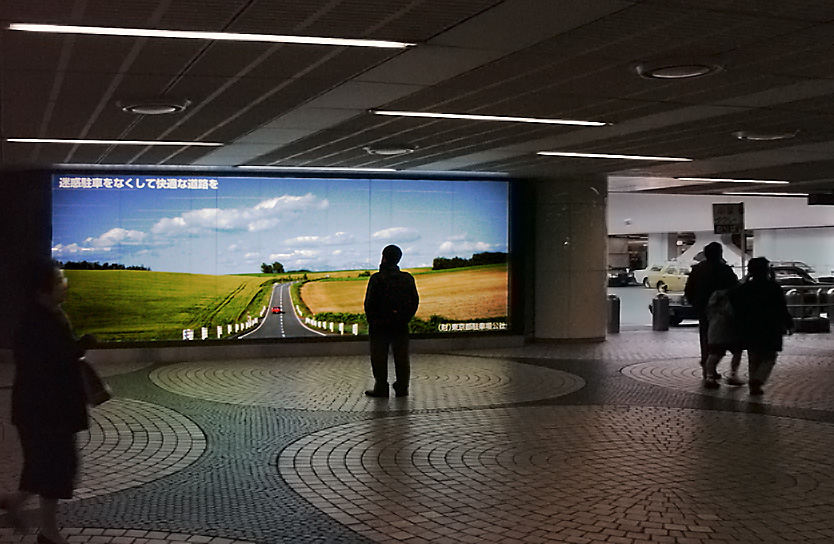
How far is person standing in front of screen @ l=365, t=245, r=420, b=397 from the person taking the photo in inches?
455

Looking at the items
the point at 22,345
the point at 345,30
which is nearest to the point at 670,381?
the point at 345,30

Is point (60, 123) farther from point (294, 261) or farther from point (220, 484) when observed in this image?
point (294, 261)

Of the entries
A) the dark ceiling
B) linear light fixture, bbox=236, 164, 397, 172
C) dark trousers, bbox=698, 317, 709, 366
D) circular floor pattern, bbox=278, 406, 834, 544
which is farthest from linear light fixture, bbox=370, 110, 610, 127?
linear light fixture, bbox=236, 164, 397, 172

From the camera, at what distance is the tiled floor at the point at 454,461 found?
6148mm

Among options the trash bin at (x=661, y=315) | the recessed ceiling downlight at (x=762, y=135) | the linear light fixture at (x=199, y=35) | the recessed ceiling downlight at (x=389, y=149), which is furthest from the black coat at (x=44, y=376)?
the trash bin at (x=661, y=315)

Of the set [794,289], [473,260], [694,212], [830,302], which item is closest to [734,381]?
[473,260]

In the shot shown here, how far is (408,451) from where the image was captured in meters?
8.45

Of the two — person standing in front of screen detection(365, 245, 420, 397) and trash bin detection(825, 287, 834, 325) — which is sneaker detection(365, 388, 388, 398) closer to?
person standing in front of screen detection(365, 245, 420, 397)

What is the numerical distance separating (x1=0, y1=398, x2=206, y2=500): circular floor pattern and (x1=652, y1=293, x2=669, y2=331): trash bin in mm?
14801

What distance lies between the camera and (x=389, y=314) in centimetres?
1159

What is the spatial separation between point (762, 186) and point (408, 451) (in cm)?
1644

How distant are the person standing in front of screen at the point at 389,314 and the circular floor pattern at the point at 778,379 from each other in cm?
400

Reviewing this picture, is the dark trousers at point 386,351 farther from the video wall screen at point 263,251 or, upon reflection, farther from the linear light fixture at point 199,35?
the linear light fixture at point 199,35

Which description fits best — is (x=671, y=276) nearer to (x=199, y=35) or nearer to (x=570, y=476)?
(x=570, y=476)
